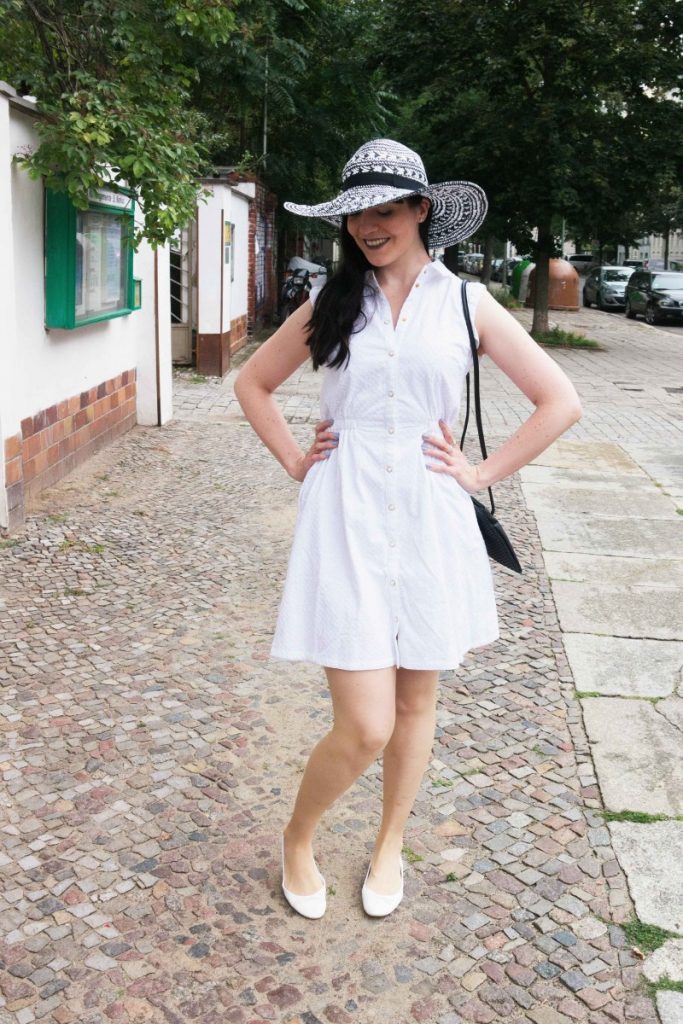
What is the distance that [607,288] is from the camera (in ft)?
116

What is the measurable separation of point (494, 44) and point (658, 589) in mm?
15910

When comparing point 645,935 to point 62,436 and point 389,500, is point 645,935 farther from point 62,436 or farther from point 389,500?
point 62,436

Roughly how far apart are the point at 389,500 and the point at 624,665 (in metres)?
2.57

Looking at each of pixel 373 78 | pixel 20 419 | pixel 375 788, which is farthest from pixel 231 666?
pixel 373 78

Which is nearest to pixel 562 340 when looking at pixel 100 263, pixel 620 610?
pixel 100 263

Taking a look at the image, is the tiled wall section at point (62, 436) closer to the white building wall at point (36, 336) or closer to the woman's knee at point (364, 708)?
the white building wall at point (36, 336)

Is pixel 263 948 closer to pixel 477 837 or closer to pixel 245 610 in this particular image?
pixel 477 837

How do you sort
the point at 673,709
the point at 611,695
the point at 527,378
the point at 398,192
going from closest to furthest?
the point at 398,192 → the point at 527,378 → the point at 673,709 → the point at 611,695

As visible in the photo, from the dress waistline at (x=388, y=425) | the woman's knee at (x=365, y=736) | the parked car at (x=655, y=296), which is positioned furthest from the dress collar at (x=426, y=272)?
the parked car at (x=655, y=296)

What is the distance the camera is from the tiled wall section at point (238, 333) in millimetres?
16312

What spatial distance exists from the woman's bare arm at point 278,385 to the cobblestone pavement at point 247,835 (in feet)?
3.87

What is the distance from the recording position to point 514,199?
20266 millimetres

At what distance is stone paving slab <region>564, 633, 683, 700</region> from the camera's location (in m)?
4.54

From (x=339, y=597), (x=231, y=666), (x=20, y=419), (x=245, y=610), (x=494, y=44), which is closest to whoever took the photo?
(x=339, y=597)
